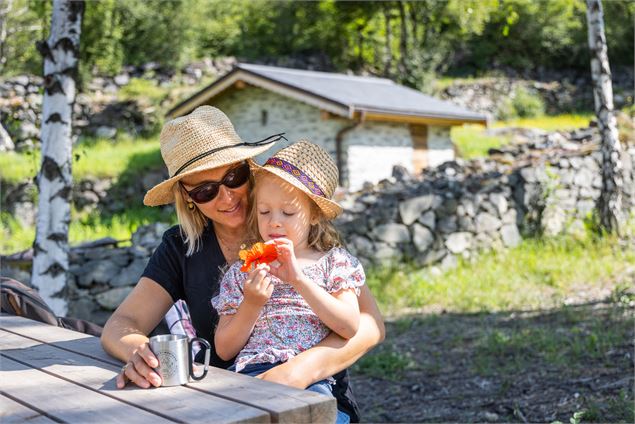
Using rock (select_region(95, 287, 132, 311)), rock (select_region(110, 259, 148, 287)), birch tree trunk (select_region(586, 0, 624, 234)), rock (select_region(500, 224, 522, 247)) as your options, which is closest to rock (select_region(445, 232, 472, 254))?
rock (select_region(500, 224, 522, 247))

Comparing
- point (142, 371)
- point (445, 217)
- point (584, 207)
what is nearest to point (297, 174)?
point (142, 371)

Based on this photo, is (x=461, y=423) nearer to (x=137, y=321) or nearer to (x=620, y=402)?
(x=620, y=402)

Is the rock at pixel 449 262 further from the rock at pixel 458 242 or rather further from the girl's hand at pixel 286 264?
the girl's hand at pixel 286 264

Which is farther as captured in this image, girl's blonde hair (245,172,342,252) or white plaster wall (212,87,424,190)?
white plaster wall (212,87,424,190)

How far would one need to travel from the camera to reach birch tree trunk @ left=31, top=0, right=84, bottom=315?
5.91m

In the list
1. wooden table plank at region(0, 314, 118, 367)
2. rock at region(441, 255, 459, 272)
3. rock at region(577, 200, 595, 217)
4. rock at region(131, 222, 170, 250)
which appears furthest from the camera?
rock at region(577, 200, 595, 217)

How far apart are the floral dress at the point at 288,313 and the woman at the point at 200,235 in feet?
0.56

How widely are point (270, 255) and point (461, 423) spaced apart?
2.92 metres

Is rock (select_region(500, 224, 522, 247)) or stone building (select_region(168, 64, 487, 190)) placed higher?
stone building (select_region(168, 64, 487, 190))

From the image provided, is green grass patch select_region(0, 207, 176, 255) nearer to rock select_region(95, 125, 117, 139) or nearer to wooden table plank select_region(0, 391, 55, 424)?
rock select_region(95, 125, 117, 139)

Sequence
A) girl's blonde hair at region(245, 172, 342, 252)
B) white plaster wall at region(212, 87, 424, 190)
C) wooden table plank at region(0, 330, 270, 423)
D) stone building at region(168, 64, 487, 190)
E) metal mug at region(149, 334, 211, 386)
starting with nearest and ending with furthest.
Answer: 1. wooden table plank at region(0, 330, 270, 423)
2. metal mug at region(149, 334, 211, 386)
3. girl's blonde hair at region(245, 172, 342, 252)
4. stone building at region(168, 64, 487, 190)
5. white plaster wall at region(212, 87, 424, 190)

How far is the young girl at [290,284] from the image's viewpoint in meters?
2.71

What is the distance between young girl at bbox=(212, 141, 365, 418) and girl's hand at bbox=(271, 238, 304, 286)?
0.45ft

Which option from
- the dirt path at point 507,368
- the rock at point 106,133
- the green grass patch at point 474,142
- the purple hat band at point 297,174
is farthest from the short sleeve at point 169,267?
the rock at point 106,133
